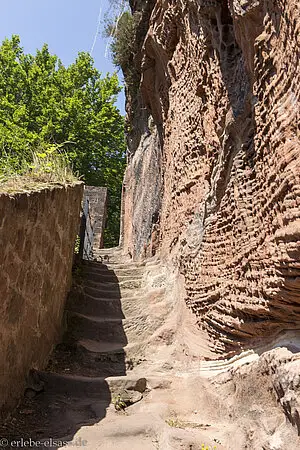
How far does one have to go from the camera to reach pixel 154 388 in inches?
136

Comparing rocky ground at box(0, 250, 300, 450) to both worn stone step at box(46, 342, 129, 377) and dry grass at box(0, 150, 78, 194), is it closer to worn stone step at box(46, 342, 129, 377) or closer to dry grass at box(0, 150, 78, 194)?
worn stone step at box(46, 342, 129, 377)

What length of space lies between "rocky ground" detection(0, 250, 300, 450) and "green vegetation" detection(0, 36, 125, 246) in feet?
39.2

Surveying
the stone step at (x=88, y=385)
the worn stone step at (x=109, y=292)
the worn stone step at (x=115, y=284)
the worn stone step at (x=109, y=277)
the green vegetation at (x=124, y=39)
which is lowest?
the stone step at (x=88, y=385)

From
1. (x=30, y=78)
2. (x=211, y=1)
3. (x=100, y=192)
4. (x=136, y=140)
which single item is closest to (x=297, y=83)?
(x=211, y=1)

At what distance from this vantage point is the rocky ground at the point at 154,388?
8.15 feet

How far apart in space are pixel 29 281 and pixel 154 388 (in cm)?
128

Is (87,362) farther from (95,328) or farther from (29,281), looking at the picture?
(29,281)

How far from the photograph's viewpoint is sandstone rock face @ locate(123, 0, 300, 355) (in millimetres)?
2582

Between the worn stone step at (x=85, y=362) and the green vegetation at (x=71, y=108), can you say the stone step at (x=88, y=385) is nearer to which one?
the worn stone step at (x=85, y=362)

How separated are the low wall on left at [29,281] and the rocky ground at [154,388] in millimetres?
A: 207

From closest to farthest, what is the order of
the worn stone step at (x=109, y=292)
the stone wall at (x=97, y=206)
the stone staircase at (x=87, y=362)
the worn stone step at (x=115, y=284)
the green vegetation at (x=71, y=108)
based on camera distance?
the stone staircase at (x=87, y=362), the worn stone step at (x=109, y=292), the worn stone step at (x=115, y=284), the stone wall at (x=97, y=206), the green vegetation at (x=71, y=108)

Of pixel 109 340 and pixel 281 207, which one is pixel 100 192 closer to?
pixel 109 340

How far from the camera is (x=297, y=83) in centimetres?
250

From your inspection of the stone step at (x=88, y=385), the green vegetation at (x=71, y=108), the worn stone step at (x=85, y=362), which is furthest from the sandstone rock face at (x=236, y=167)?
the green vegetation at (x=71, y=108)
